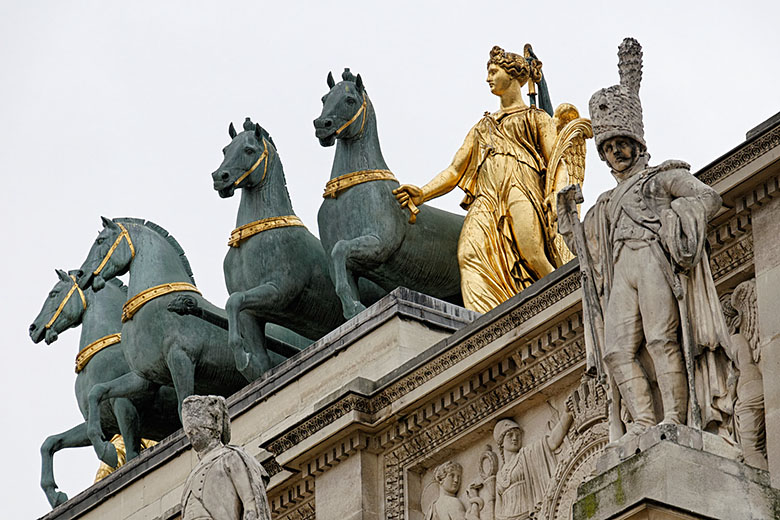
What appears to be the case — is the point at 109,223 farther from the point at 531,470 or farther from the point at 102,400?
the point at 531,470

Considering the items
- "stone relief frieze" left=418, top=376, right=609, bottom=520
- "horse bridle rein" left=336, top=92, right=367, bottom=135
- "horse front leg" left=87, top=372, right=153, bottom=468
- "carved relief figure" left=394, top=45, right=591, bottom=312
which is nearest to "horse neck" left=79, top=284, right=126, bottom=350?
"horse front leg" left=87, top=372, right=153, bottom=468

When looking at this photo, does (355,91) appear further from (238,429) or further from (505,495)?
(505,495)

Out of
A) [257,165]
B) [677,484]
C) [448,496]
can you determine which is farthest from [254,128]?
[677,484]

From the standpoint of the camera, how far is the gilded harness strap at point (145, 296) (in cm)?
2800

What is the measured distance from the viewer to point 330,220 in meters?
25.9

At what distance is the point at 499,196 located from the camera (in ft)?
84.1

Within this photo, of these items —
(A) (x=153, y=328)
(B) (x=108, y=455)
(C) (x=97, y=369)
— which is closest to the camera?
(A) (x=153, y=328)

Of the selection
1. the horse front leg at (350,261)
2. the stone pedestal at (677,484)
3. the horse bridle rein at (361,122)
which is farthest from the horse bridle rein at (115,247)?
the stone pedestal at (677,484)

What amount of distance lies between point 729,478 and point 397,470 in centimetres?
799

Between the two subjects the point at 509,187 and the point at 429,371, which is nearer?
the point at 429,371

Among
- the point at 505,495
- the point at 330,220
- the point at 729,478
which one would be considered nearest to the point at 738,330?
the point at 505,495

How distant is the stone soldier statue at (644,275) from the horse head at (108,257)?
13877mm

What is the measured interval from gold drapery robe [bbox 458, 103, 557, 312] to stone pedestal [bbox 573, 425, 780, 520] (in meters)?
10.3

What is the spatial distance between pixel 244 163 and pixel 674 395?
1262 cm
